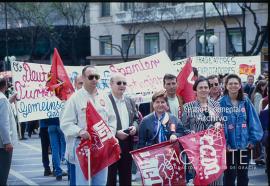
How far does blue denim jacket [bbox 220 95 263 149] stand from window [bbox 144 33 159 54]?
114 feet

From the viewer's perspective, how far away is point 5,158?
7.61 meters

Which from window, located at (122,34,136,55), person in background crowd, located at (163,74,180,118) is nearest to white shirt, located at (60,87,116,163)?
person in background crowd, located at (163,74,180,118)

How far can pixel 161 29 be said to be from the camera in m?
41.3

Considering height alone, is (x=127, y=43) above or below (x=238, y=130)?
above

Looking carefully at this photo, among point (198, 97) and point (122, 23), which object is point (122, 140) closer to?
point (198, 97)

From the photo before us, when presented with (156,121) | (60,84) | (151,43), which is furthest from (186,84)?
(151,43)

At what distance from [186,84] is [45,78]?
3.20 meters

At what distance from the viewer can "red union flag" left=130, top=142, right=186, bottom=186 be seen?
22.1 feet

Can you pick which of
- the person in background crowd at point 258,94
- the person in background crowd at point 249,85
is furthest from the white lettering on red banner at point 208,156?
the person in background crowd at point 249,85

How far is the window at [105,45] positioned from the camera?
4453 centimetres

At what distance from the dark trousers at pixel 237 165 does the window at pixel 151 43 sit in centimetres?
3474

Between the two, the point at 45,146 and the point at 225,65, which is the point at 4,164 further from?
the point at 225,65

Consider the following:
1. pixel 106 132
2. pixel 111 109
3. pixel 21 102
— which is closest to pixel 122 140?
pixel 111 109

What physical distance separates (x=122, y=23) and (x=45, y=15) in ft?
20.6
